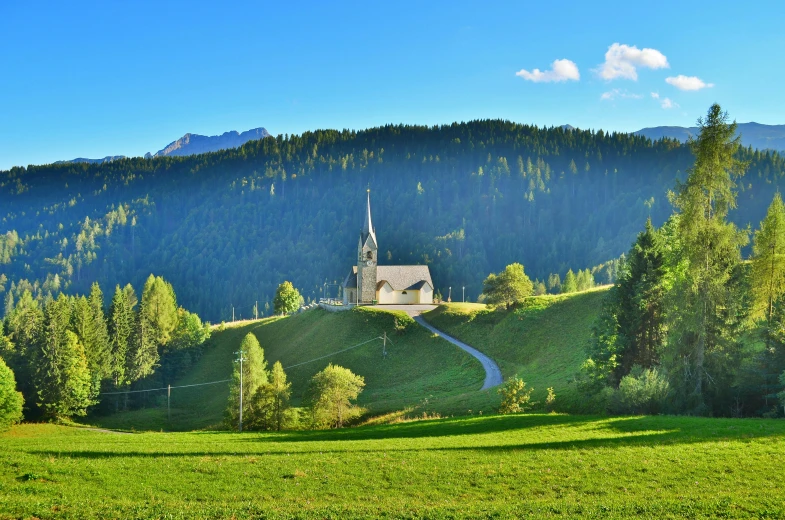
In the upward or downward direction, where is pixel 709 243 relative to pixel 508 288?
upward

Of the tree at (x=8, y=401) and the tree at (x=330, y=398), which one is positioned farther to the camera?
the tree at (x=8, y=401)

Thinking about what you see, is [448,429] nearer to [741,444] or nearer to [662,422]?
[662,422]

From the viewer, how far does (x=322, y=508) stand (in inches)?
657

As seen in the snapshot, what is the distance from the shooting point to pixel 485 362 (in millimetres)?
60875

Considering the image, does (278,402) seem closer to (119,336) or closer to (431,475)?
(431,475)

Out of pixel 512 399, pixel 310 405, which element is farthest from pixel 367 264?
pixel 512 399

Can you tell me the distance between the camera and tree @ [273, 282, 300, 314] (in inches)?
4766

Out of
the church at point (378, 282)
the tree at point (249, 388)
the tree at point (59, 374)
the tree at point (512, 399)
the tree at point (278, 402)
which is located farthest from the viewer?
the church at point (378, 282)

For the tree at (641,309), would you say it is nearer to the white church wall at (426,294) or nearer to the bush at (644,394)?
the bush at (644,394)

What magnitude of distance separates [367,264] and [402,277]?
9.17 m

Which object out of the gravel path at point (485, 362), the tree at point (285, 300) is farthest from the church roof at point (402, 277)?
the tree at point (285, 300)

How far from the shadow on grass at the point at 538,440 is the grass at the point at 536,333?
11.7m

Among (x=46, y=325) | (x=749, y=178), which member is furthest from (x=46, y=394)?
(x=749, y=178)

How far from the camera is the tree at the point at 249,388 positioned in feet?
153
